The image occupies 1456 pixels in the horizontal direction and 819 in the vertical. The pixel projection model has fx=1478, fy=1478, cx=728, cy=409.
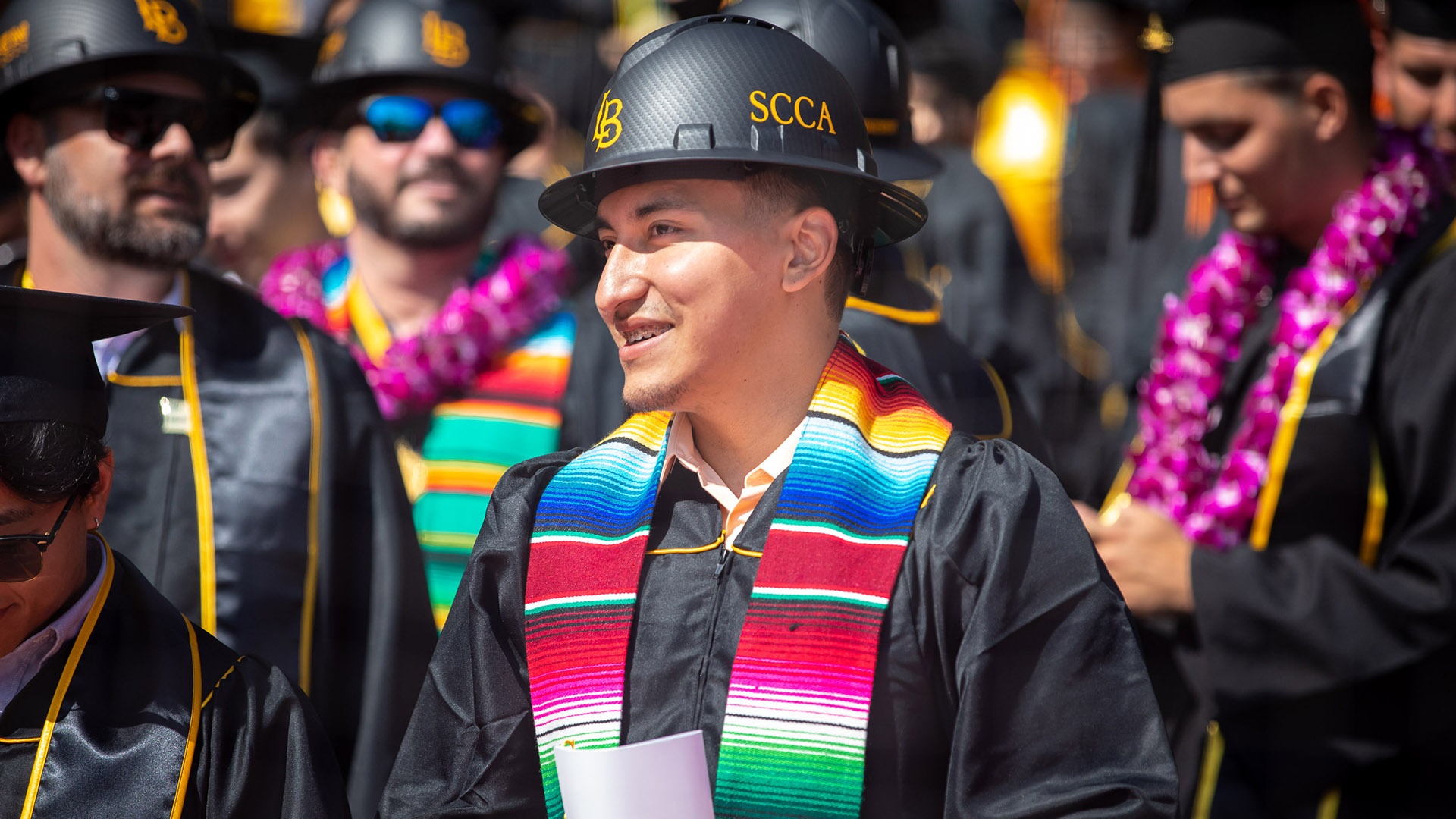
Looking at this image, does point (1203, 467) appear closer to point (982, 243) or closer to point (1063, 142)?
point (982, 243)

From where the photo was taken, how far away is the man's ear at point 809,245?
182 centimetres

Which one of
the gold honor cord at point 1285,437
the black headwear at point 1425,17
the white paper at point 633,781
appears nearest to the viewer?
Answer: the white paper at point 633,781

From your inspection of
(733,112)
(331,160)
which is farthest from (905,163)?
(331,160)

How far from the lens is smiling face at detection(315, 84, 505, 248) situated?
3.56 metres

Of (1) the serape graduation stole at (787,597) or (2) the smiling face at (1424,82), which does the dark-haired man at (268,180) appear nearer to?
(1) the serape graduation stole at (787,597)

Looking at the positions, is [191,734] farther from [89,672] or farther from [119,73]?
[119,73]

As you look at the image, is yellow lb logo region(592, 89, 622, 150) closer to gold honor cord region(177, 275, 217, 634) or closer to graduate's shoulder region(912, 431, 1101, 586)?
graduate's shoulder region(912, 431, 1101, 586)

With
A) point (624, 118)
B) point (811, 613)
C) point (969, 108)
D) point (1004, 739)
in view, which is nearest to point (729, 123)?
point (624, 118)

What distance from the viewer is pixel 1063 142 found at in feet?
18.8

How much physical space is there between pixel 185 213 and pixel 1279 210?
2.14 metres

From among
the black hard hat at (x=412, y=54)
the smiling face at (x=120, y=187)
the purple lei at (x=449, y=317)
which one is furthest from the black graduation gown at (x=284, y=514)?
the black hard hat at (x=412, y=54)

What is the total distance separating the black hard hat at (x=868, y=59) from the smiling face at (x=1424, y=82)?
1172mm

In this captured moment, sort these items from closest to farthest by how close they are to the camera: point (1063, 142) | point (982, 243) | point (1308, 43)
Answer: point (1308, 43)
point (982, 243)
point (1063, 142)

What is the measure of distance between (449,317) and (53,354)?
1779mm
